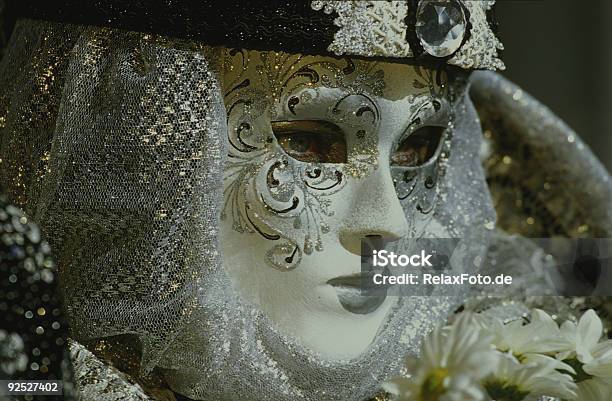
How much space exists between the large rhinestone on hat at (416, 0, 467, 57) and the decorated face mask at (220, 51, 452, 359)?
5 centimetres

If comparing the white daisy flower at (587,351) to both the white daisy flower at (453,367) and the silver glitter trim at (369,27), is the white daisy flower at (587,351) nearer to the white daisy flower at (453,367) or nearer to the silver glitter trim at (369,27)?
the white daisy flower at (453,367)

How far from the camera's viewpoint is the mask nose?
96 cm

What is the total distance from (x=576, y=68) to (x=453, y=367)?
1180 mm

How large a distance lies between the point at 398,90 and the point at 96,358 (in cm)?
40

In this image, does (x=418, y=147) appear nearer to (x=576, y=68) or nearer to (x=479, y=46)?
(x=479, y=46)

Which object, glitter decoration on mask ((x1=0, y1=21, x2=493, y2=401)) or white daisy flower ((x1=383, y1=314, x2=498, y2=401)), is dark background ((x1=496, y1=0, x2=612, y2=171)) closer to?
glitter decoration on mask ((x1=0, y1=21, x2=493, y2=401))

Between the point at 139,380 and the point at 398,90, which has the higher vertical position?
the point at 398,90

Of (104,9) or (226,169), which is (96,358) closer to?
(226,169)

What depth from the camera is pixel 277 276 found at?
976mm

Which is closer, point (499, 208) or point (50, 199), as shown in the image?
point (50, 199)

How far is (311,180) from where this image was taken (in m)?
0.96

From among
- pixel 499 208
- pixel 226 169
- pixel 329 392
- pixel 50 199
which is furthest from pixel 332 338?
pixel 499 208

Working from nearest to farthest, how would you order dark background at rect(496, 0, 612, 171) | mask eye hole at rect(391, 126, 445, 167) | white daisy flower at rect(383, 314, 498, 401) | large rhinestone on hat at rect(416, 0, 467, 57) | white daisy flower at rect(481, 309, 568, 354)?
white daisy flower at rect(383, 314, 498, 401), white daisy flower at rect(481, 309, 568, 354), large rhinestone on hat at rect(416, 0, 467, 57), mask eye hole at rect(391, 126, 445, 167), dark background at rect(496, 0, 612, 171)

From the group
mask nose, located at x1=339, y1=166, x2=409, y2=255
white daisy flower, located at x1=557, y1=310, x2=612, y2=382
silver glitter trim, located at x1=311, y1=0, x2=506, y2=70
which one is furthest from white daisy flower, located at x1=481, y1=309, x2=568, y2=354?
silver glitter trim, located at x1=311, y1=0, x2=506, y2=70
